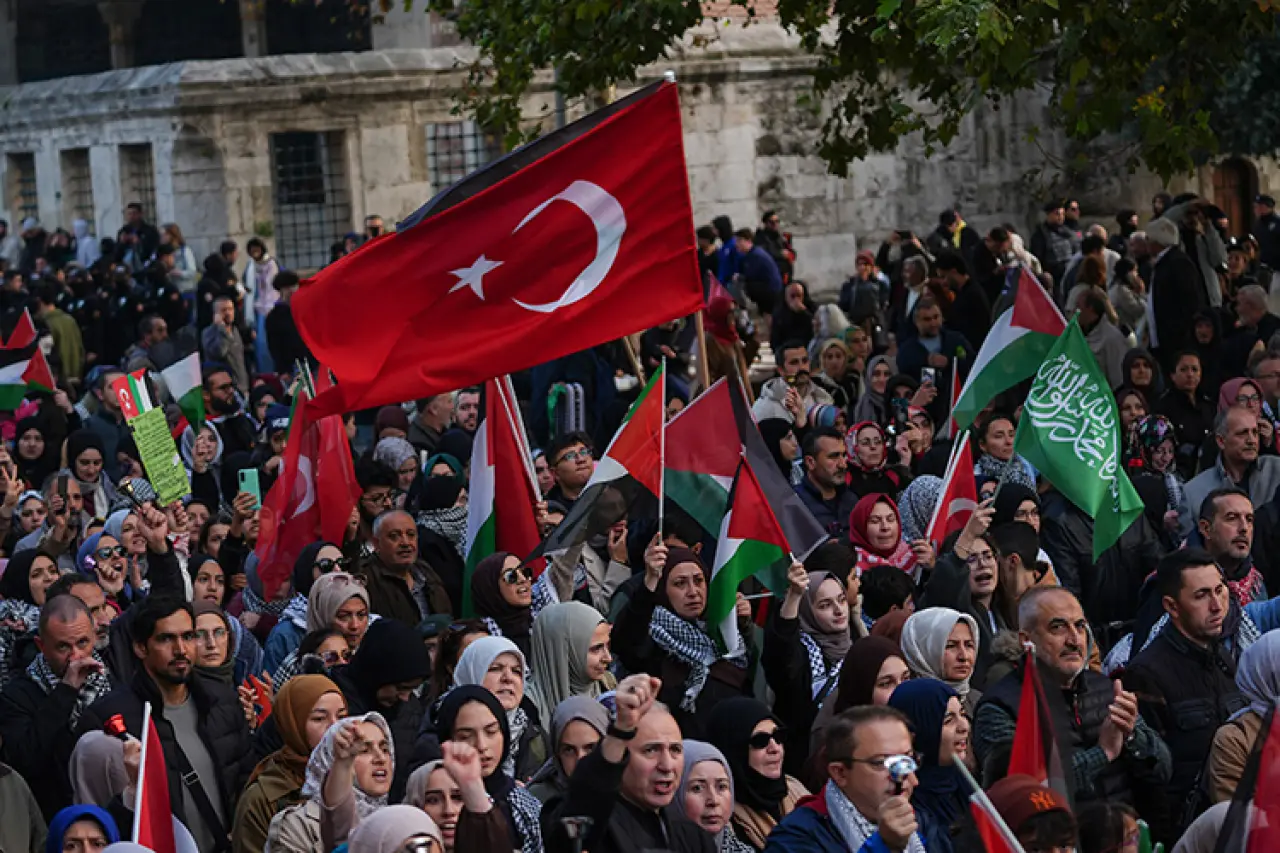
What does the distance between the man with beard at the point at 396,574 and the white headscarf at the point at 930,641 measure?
2935 mm

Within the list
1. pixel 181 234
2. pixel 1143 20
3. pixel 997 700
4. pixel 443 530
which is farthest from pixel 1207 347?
pixel 181 234

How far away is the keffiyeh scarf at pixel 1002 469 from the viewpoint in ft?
37.1

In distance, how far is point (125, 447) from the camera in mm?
15016

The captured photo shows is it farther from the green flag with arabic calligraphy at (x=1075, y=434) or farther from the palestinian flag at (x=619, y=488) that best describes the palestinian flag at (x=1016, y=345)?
the palestinian flag at (x=619, y=488)

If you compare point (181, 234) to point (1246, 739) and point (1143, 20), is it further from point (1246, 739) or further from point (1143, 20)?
point (1246, 739)

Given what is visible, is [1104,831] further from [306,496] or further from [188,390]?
[188,390]

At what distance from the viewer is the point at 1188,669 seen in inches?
309

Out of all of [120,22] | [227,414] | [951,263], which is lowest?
[227,414]

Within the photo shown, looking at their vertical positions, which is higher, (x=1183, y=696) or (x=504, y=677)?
(x=504, y=677)

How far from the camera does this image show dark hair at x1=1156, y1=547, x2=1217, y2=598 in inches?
313

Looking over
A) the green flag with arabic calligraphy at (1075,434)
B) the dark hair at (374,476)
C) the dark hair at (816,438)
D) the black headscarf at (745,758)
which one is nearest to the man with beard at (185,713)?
the black headscarf at (745,758)

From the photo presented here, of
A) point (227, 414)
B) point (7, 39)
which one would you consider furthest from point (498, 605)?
point (7, 39)

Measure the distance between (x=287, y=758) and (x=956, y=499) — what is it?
155 inches

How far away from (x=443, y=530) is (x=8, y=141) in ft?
64.1
